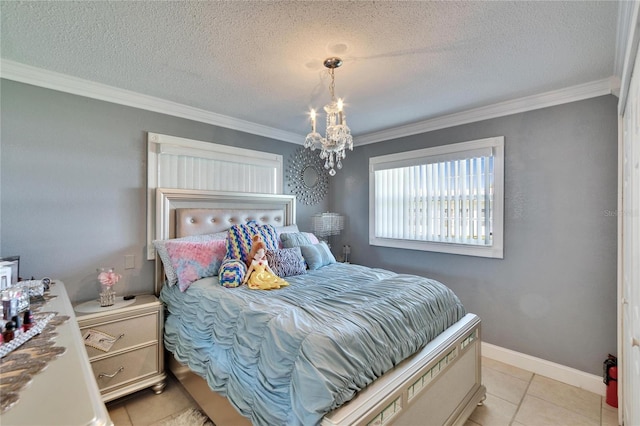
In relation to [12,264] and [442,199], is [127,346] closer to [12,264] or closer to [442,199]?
[12,264]

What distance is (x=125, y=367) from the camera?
6.99ft

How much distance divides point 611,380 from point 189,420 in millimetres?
3078

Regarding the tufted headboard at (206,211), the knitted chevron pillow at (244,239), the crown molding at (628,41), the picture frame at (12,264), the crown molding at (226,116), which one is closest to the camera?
the crown molding at (628,41)

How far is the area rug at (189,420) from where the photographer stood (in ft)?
6.40

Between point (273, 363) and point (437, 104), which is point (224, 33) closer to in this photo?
point (273, 363)

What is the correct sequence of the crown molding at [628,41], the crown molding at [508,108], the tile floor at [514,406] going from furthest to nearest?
the crown molding at [508,108], the tile floor at [514,406], the crown molding at [628,41]

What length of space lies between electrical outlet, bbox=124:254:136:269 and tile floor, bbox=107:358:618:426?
3.33 feet

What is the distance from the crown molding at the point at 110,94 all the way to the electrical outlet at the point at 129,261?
1.33 meters

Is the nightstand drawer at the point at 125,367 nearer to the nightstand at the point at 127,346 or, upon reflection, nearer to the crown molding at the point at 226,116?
the nightstand at the point at 127,346

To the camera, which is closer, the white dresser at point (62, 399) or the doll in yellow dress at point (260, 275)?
the white dresser at point (62, 399)

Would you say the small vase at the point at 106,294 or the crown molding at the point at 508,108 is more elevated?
the crown molding at the point at 508,108

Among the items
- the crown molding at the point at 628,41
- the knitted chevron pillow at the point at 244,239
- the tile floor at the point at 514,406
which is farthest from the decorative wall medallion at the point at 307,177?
the crown molding at the point at 628,41

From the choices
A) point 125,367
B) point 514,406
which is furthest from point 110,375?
point 514,406

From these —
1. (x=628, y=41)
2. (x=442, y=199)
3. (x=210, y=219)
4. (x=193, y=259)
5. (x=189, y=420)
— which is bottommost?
(x=189, y=420)
